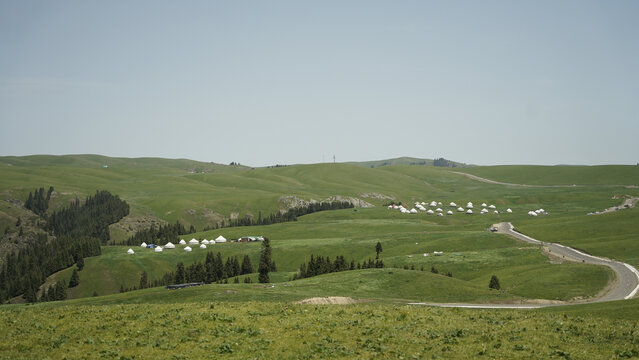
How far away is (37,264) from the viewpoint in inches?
6895

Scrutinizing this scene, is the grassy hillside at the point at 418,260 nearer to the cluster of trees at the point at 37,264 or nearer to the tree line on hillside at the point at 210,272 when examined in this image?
the cluster of trees at the point at 37,264

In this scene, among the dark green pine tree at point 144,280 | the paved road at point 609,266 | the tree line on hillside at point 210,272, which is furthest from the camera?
the dark green pine tree at point 144,280

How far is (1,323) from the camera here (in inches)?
1347

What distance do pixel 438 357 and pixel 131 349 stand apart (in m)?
17.8

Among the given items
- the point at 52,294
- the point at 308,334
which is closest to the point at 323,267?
the point at 52,294

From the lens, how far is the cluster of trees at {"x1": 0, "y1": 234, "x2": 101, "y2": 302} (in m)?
155

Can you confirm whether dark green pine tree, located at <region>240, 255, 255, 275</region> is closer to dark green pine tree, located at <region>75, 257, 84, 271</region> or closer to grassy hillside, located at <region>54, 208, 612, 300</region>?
grassy hillside, located at <region>54, 208, 612, 300</region>

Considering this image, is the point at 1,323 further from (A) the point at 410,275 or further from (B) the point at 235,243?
(B) the point at 235,243

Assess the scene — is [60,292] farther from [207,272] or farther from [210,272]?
[210,272]

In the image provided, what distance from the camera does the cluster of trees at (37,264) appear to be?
510 feet

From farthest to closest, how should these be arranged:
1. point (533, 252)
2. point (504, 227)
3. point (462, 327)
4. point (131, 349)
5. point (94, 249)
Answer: point (504, 227)
point (94, 249)
point (533, 252)
point (462, 327)
point (131, 349)

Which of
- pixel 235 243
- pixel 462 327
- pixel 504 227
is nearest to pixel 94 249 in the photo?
pixel 235 243

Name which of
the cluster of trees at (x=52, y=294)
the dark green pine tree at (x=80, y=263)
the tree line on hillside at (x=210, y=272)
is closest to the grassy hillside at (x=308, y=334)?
the tree line on hillside at (x=210, y=272)

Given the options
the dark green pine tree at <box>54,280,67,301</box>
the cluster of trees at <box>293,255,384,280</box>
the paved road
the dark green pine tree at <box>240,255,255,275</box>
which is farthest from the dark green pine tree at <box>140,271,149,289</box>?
the paved road
